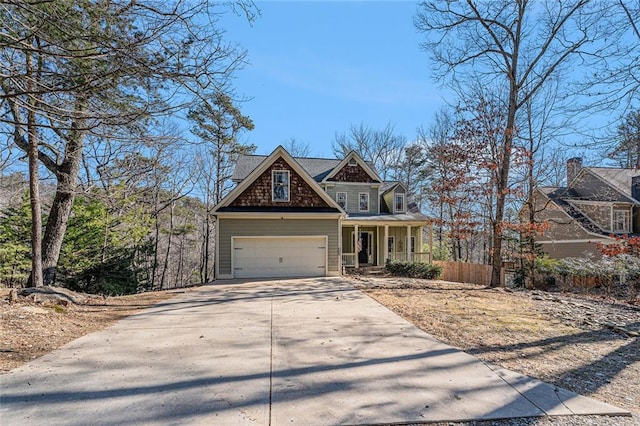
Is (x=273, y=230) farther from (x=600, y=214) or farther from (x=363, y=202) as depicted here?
(x=600, y=214)

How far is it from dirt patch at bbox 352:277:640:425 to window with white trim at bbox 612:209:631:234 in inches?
624

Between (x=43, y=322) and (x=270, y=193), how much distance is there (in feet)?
30.1

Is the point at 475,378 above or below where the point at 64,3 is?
below

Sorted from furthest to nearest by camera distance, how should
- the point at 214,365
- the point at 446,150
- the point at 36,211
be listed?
the point at 446,150, the point at 36,211, the point at 214,365

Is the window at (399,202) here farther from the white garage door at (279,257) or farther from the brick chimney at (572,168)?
the brick chimney at (572,168)

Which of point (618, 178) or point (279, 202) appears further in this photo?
point (618, 178)

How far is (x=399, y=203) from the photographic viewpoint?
816 inches

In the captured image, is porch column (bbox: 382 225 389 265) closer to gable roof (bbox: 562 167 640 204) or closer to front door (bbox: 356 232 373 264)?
front door (bbox: 356 232 373 264)

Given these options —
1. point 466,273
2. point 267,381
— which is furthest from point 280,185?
A: point 267,381

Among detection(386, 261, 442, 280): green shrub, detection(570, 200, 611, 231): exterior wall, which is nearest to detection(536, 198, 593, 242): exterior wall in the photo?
detection(570, 200, 611, 231): exterior wall

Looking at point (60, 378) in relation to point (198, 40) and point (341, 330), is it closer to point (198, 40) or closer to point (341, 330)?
point (341, 330)

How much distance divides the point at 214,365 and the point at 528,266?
16225 mm

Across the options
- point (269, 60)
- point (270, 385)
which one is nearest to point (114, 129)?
point (269, 60)

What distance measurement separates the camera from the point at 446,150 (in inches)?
612
